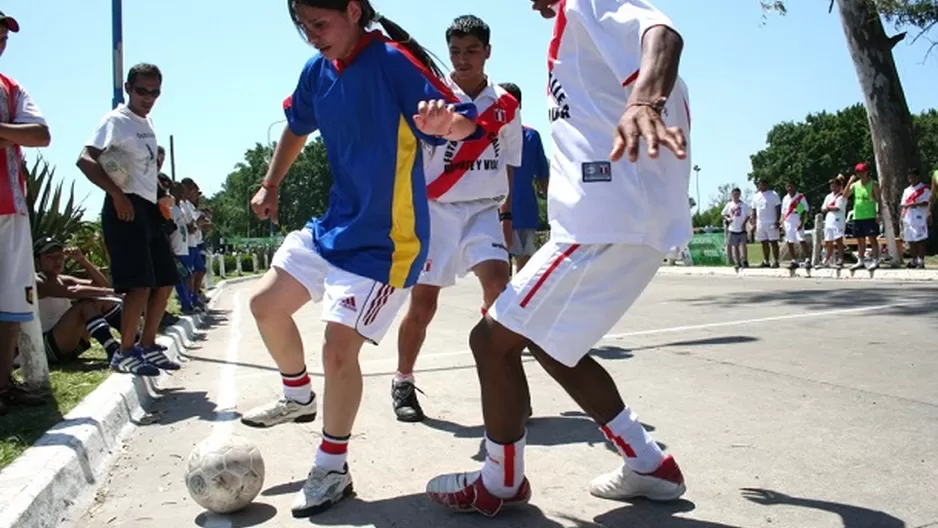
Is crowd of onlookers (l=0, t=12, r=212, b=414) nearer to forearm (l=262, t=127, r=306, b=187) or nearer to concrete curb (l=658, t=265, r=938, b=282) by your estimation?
forearm (l=262, t=127, r=306, b=187)

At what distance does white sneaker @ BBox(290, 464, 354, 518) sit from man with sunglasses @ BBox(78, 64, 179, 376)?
3.01 metres

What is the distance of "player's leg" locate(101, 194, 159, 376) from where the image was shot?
222 inches

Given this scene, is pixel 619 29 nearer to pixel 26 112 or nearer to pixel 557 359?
pixel 557 359

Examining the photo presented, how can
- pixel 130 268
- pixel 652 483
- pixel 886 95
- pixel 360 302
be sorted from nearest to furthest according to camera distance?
pixel 652 483 → pixel 360 302 → pixel 130 268 → pixel 886 95

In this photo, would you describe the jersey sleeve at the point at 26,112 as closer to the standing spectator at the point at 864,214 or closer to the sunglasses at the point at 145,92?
the sunglasses at the point at 145,92

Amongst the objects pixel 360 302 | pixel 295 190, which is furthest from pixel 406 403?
pixel 295 190

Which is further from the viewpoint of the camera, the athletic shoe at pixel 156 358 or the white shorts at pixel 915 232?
the white shorts at pixel 915 232

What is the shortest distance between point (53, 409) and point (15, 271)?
2.65 ft

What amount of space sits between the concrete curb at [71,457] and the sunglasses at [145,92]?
2009mm

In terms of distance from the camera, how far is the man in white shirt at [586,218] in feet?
8.38

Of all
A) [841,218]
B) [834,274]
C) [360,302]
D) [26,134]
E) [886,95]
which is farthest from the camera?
[886,95]

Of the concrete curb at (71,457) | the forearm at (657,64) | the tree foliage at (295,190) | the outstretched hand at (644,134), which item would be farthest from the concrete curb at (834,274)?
the tree foliage at (295,190)

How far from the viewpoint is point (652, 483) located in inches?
119

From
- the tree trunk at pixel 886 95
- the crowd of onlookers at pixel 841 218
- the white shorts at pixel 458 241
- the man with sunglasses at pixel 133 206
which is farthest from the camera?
the tree trunk at pixel 886 95
